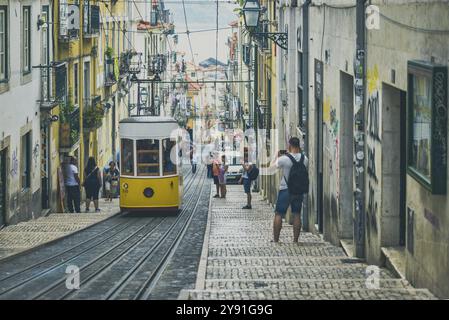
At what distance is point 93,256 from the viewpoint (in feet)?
52.2

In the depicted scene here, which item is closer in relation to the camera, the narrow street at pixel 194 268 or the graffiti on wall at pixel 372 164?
the narrow street at pixel 194 268

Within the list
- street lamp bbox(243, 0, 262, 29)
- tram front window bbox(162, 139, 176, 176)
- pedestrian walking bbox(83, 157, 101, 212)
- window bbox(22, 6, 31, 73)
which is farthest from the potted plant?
street lamp bbox(243, 0, 262, 29)

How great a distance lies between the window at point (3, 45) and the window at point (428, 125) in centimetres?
1303

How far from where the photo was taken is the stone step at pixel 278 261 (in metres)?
12.7


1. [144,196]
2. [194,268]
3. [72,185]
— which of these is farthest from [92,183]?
[194,268]

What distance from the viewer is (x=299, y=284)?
10359 millimetres

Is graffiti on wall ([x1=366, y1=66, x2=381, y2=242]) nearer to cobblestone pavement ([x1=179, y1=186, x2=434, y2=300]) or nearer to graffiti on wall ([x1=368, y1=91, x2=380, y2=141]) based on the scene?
graffiti on wall ([x1=368, y1=91, x2=380, y2=141])

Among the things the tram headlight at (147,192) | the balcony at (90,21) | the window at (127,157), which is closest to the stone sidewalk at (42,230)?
the tram headlight at (147,192)

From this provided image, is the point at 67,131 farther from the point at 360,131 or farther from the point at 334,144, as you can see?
the point at 360,131

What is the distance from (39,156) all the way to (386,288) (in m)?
17.8

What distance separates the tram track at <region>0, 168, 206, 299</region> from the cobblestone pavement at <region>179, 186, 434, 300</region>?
3.03ft

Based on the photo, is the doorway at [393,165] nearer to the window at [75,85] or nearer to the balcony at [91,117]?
the window at [75,85]

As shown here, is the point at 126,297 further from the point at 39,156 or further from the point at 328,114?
the point at 39,156

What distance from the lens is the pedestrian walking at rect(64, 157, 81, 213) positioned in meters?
26.9
